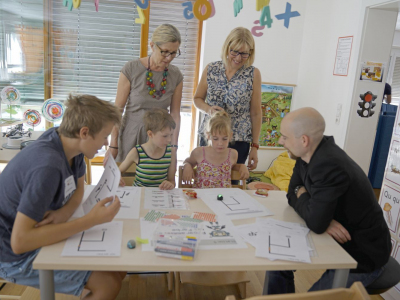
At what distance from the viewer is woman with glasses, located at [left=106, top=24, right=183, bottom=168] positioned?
2.35 metres

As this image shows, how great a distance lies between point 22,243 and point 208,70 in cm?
174

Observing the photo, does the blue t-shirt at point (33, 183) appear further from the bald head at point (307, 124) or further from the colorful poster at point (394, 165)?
the colorful poster at point (394, 165)

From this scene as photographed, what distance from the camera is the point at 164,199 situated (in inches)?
68.9

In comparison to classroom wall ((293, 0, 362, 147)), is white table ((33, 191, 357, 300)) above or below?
below

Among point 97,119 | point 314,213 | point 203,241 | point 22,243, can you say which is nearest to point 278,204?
point 314,213

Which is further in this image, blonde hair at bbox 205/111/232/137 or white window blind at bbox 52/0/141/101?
white window blind at bbox 52/0/141/101

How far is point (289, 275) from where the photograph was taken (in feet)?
5.87

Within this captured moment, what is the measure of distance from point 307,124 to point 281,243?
1.73 feet

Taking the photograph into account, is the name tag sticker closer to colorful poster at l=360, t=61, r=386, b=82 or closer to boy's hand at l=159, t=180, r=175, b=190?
boy's hand at l=159, t=180, r=175, b=190

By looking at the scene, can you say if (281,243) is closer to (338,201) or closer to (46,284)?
(338,201)

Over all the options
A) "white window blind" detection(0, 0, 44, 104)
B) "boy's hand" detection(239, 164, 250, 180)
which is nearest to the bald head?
"boy's hand" detection(239, 164, 250, 180)

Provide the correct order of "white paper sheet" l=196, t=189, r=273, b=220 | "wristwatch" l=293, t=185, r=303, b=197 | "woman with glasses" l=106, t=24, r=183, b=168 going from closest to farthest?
"white paper sheet" l=196, t=189, r=273, b=220
"wristwatch" l=293, t=185, r=303, b=197
"woman with glasses" l=106, t=24, r=183, b=168

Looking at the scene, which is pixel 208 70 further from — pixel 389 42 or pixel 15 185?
pixel 389 42

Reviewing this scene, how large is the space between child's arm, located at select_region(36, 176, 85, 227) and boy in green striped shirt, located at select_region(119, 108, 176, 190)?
0.59 m
